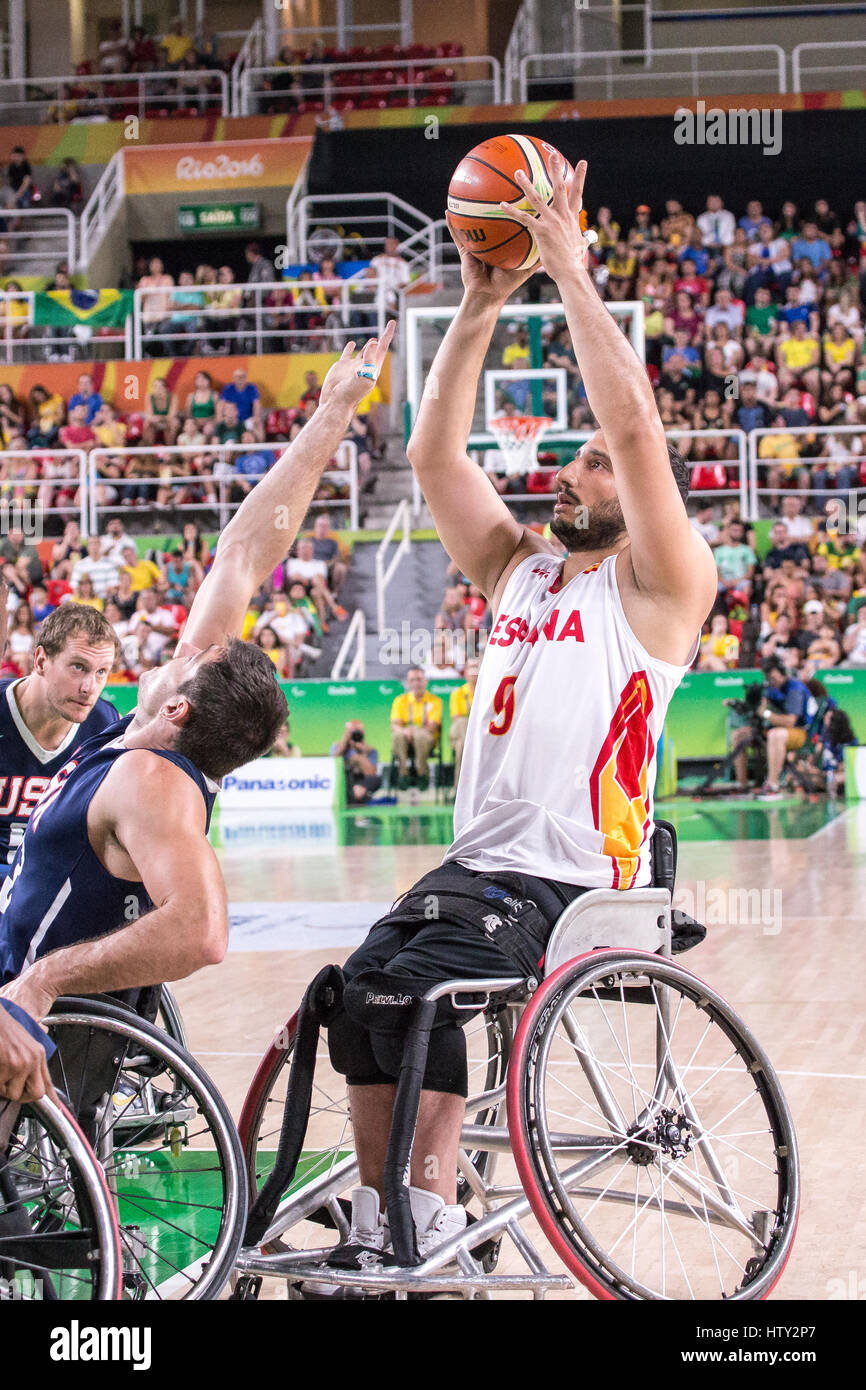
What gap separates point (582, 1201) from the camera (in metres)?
4.18

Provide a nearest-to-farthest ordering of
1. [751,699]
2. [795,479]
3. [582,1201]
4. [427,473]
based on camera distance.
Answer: [427,473], [582,1201], [751,699], [795,479]

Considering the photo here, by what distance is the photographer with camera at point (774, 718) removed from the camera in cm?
1459

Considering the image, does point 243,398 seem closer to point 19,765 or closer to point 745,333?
point 745,333

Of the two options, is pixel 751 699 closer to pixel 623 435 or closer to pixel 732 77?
pixel 623 435

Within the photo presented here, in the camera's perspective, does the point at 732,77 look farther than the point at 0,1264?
Yes

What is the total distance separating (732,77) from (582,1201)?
23.6 meters

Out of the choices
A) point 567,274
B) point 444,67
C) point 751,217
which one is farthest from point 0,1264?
point 444,67

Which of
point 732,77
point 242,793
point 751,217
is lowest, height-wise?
point 242,793

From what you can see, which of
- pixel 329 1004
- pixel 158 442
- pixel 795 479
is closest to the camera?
pixel 329 1004

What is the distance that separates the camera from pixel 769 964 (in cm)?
726

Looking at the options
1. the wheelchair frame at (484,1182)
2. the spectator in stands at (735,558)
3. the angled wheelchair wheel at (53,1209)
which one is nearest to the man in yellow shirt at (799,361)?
the spectator in stands at (735,558)

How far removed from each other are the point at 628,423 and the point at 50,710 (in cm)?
238

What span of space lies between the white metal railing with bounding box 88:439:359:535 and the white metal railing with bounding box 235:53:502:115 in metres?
7.70

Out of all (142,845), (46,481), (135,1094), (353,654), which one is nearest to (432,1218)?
(135,1094)
